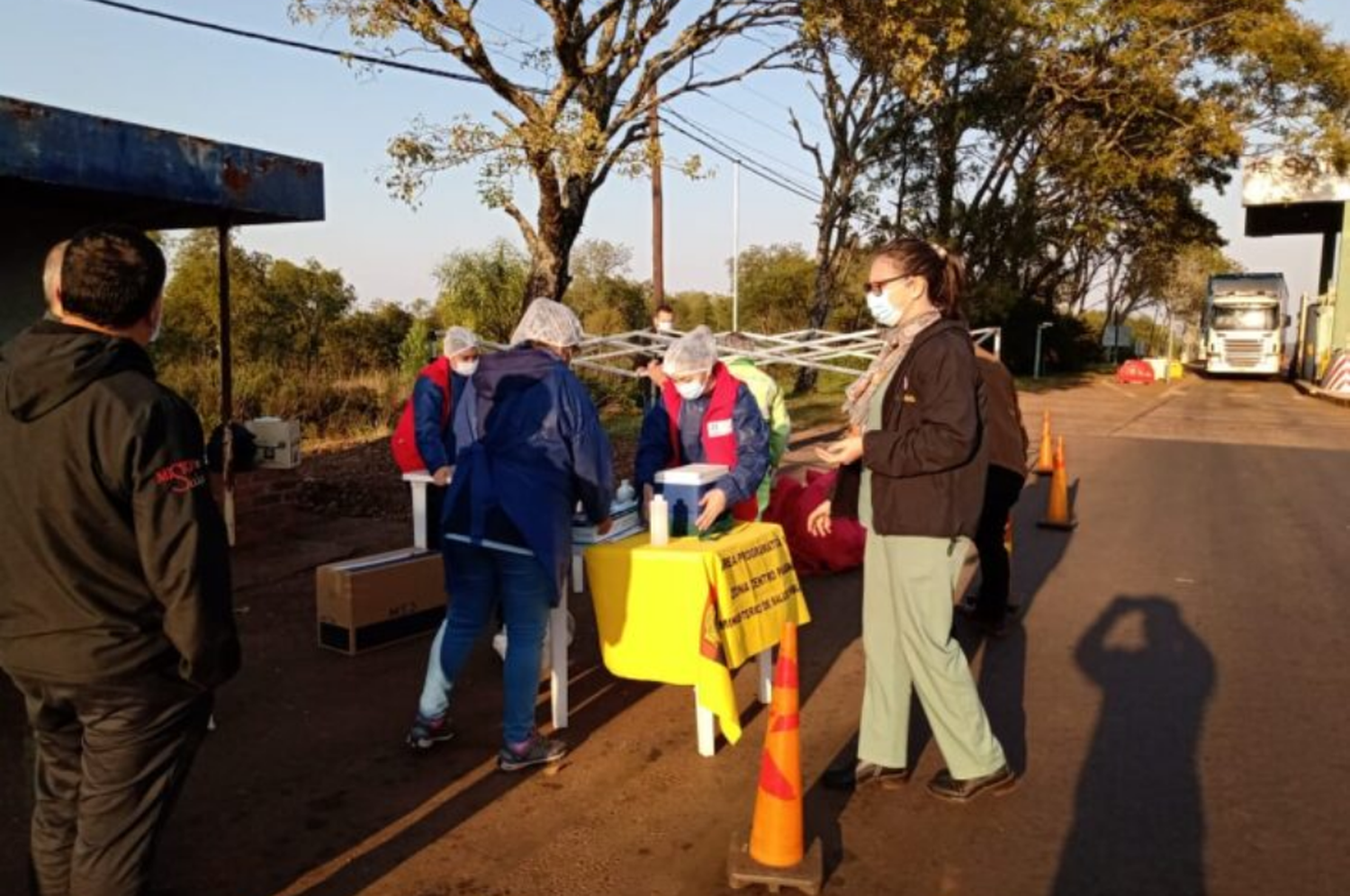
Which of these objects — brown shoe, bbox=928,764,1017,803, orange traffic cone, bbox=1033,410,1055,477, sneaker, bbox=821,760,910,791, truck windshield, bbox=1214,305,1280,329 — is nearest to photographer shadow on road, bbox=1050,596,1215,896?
brown shoe, bbox=928,764,1017,803

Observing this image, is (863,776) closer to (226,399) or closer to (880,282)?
(880,282)

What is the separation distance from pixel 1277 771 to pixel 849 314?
1449 inches

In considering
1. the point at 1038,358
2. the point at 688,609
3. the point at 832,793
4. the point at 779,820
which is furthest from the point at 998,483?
the point at 1038,358

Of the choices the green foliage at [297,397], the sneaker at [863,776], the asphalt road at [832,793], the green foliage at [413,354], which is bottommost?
the asphalt road at [832,793]

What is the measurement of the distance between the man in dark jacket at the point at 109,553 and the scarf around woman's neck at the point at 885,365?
7.85 ft

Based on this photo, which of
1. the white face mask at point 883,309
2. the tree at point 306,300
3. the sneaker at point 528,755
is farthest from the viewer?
the tree at point 306,300

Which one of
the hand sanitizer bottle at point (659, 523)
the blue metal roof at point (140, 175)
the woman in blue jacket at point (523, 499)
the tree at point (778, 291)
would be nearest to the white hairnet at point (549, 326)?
the woman in blue jacket at point (523, 499)

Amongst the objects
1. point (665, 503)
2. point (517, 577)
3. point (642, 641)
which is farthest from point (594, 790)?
point (665, 503)

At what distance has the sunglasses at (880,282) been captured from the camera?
3.75m

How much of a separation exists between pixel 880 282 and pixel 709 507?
1.19m

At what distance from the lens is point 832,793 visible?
12.9 feet

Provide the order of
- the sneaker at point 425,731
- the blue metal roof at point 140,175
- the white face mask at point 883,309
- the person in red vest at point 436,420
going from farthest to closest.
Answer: the blue metal roof at point 140,175, the person in red vest at point 436,420, the sneaker at point 425,731, the white face mask at point 883,309

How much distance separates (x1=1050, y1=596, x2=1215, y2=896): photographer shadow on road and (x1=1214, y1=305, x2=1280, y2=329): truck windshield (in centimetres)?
3454

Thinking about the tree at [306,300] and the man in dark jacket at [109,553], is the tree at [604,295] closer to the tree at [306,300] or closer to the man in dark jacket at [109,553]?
the tree at [306,300]
